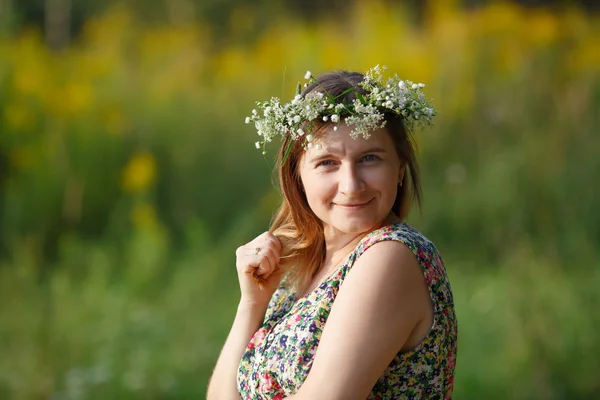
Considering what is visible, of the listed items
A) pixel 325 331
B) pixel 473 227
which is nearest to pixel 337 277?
pixel 325 331

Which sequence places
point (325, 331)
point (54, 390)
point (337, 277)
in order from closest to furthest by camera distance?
point (325, 331), point (337, 277), point (54, 390)

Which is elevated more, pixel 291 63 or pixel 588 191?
A: pixel 291 63

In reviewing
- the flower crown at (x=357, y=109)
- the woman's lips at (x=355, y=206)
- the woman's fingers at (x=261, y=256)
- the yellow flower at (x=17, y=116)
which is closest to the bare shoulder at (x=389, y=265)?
the woman's lips at (x=355, y=206)

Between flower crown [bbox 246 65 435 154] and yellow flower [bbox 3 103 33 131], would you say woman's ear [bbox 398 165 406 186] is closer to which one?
flower crown [bbox 246 65 435 154]

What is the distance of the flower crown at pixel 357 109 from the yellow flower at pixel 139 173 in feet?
11.0

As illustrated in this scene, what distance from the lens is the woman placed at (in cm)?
176

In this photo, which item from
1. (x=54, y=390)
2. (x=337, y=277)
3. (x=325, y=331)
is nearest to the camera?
(x=325, y=331)

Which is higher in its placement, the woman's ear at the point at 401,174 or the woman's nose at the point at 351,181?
the woman's ear at the point at 401,174

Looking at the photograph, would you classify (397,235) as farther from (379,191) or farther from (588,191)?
(588,191)

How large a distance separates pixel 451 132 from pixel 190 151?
5.12ft

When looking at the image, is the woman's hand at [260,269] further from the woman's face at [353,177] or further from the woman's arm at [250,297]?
the woman's face at [353,177]

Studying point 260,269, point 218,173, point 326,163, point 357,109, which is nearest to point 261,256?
point 260,269

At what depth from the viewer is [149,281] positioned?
213 inches

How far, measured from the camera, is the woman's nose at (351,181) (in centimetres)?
193
